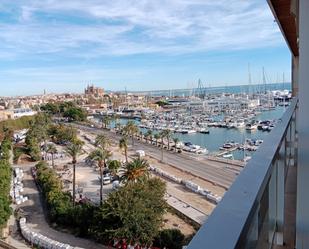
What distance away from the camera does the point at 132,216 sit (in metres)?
10.9

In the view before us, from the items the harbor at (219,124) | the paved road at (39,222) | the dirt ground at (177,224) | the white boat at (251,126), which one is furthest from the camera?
the white boat at (251,126)

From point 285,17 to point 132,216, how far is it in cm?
941

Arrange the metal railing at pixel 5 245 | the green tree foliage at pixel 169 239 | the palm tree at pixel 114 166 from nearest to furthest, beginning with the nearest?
the metal railing at pixel 5 245 → the green tree foliage at pixel 169 239 → the palm tree at pixel 114 166

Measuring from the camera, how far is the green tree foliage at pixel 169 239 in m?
10.7

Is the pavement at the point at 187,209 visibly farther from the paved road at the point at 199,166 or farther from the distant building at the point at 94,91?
the distant building at the point at 94,91

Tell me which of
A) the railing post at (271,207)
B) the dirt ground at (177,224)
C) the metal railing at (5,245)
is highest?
the railing post at (271,207)

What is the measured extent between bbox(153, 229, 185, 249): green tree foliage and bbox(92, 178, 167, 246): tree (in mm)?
217

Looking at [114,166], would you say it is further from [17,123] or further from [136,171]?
[17,123]

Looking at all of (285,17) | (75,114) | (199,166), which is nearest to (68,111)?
(75,114)

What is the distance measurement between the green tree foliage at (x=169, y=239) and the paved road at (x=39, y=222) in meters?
1.74

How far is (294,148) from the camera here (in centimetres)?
211

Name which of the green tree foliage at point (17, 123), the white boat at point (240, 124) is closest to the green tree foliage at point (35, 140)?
the green tree foliage at point (17, 123)

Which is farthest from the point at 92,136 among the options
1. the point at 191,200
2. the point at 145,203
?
the point at 145,203

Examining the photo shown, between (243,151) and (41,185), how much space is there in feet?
52.0
